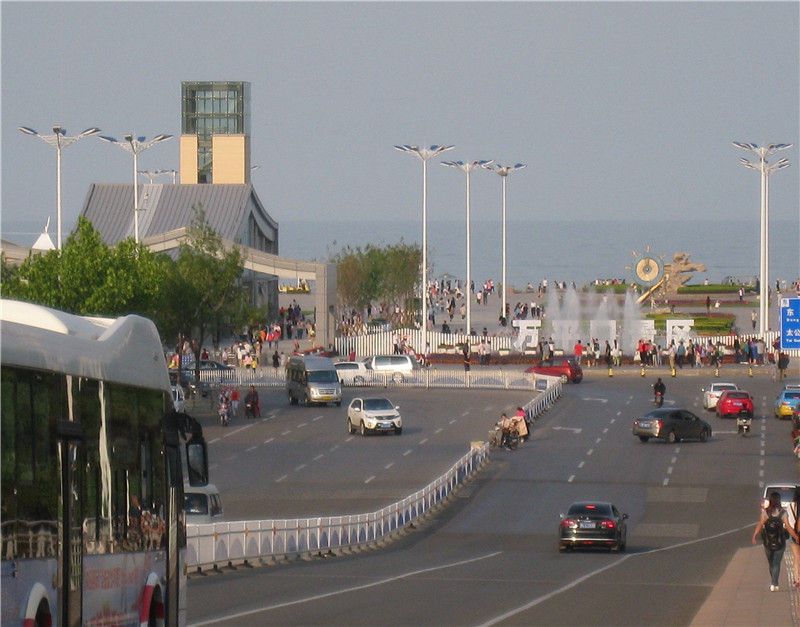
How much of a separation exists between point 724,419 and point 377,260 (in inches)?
2222

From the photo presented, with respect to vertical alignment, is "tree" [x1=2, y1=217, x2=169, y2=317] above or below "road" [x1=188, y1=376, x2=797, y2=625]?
above

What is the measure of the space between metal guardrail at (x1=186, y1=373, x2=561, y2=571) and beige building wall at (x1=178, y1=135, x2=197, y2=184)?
239 ft

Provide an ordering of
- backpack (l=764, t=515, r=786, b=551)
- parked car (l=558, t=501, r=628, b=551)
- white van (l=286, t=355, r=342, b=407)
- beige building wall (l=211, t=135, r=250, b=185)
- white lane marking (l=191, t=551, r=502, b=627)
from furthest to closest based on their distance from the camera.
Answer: beige building wall (l=211, t=135, r=250, b=185) → white van (l=286, t=355, r=342, b=407) → parked car (l=558, t=501, r=628, b=551) → backpack (l=764, t=515, r=786, b=551) → white lane marking (l=191, t=551, r=502, b=627)

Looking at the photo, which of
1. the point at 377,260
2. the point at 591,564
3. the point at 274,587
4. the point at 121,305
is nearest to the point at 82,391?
the point at 274,587

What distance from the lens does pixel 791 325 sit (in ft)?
97.4

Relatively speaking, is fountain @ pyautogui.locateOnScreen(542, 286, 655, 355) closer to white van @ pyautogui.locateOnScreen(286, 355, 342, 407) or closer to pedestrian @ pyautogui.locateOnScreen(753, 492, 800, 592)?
white van @ pyautogui.locateOnScreen(286, 355, 342, 407)

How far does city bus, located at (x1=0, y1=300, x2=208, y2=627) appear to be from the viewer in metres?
8.72

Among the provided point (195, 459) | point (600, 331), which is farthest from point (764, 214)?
point (195, 459)

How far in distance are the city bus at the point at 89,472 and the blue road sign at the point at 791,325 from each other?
18877 millimetres

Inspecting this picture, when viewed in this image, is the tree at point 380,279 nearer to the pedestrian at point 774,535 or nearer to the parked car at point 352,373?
the parked car at point 352,373

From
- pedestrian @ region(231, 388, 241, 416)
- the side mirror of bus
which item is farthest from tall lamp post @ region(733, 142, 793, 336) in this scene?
the side mirror of bus

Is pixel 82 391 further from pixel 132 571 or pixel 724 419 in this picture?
pixel 724 419

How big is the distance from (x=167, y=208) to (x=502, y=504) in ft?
218

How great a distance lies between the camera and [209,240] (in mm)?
61312
